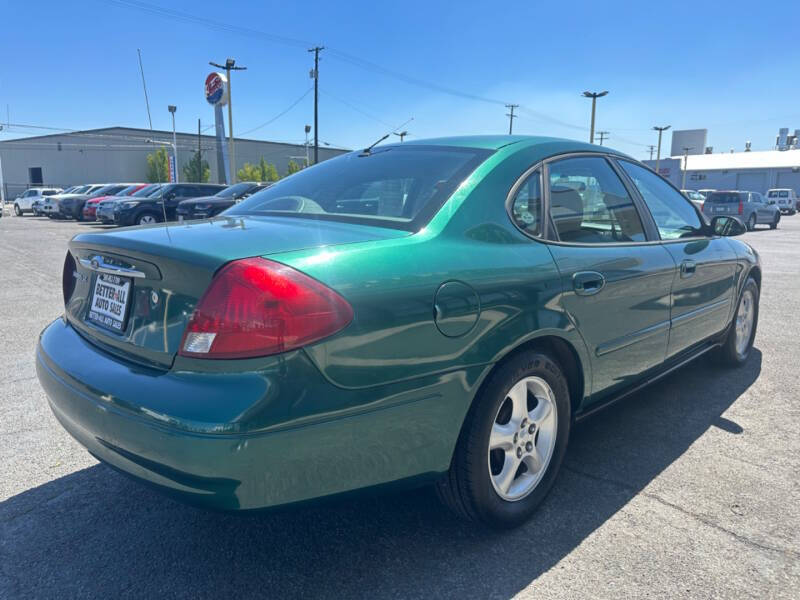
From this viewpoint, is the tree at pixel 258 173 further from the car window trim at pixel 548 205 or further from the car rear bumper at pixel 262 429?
the car rear bumper at pixel 262 429

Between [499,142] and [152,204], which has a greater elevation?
[499,142]

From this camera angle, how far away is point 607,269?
267 centimetres

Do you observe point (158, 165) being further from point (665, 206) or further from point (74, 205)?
point (665, 206)

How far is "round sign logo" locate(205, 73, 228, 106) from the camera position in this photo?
1565 inches

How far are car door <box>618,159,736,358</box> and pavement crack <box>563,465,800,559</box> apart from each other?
0.92 m

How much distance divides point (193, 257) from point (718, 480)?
2.55 metres

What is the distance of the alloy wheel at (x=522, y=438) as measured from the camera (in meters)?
2.31

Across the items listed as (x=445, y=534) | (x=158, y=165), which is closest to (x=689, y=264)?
(x=445, y=534)

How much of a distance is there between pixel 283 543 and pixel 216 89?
42.7 m

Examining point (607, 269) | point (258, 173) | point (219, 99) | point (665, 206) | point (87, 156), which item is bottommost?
point (607, 269)

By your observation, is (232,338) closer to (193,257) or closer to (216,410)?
(216,410)

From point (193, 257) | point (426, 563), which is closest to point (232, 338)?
point (193, 257)

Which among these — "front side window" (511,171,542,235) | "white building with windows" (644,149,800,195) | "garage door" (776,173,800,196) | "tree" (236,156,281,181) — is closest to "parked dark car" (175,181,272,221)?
"front side window" (511,171,542,235)

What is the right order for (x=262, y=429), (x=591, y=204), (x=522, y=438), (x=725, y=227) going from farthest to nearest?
(x=725, y=227)
(x=591, y=204)
(x=522, y=438)
(x=262, y=429)
